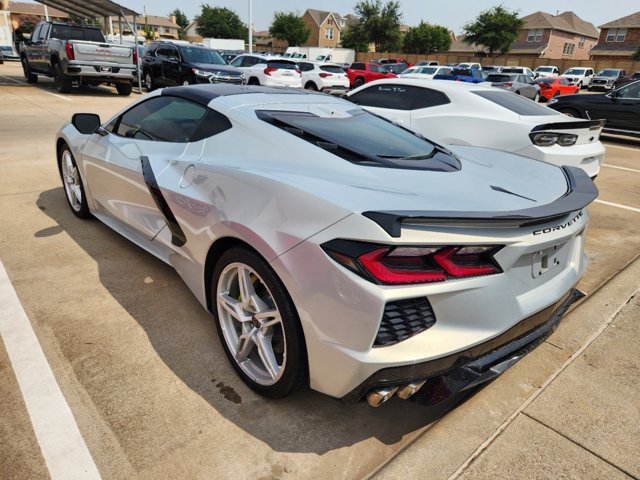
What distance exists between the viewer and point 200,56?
14.8 m

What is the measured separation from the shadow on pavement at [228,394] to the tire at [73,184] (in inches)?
40.3

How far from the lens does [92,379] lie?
2381 millimetres

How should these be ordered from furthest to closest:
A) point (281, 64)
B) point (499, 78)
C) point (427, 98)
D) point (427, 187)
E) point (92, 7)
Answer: point (499, 78)
point (281, 64)
point (92, 7)
point (427, 98)
point (427, 187)

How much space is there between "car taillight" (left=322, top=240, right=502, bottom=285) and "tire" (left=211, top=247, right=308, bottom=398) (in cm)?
39

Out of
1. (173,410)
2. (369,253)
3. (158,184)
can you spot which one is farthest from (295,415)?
(158,184)

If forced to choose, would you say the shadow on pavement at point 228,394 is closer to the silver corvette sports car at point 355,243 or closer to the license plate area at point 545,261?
the silver corvette sports car at point 355,243

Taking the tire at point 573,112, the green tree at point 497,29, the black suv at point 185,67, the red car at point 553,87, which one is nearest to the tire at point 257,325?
the tire at point 573,112

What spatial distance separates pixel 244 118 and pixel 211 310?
1102 mm

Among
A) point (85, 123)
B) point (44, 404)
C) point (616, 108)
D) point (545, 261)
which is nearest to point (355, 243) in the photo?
point (545, 261)

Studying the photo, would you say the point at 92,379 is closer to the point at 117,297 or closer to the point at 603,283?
the point at 117,297

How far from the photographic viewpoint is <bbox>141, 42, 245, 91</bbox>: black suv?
1388 centimetres

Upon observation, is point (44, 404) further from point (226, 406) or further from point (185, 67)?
point (185, 67)

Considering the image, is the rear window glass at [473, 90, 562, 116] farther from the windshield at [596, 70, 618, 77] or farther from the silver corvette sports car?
the windshield at [596, 70, 618, 77]

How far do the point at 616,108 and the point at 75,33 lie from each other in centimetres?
1528
